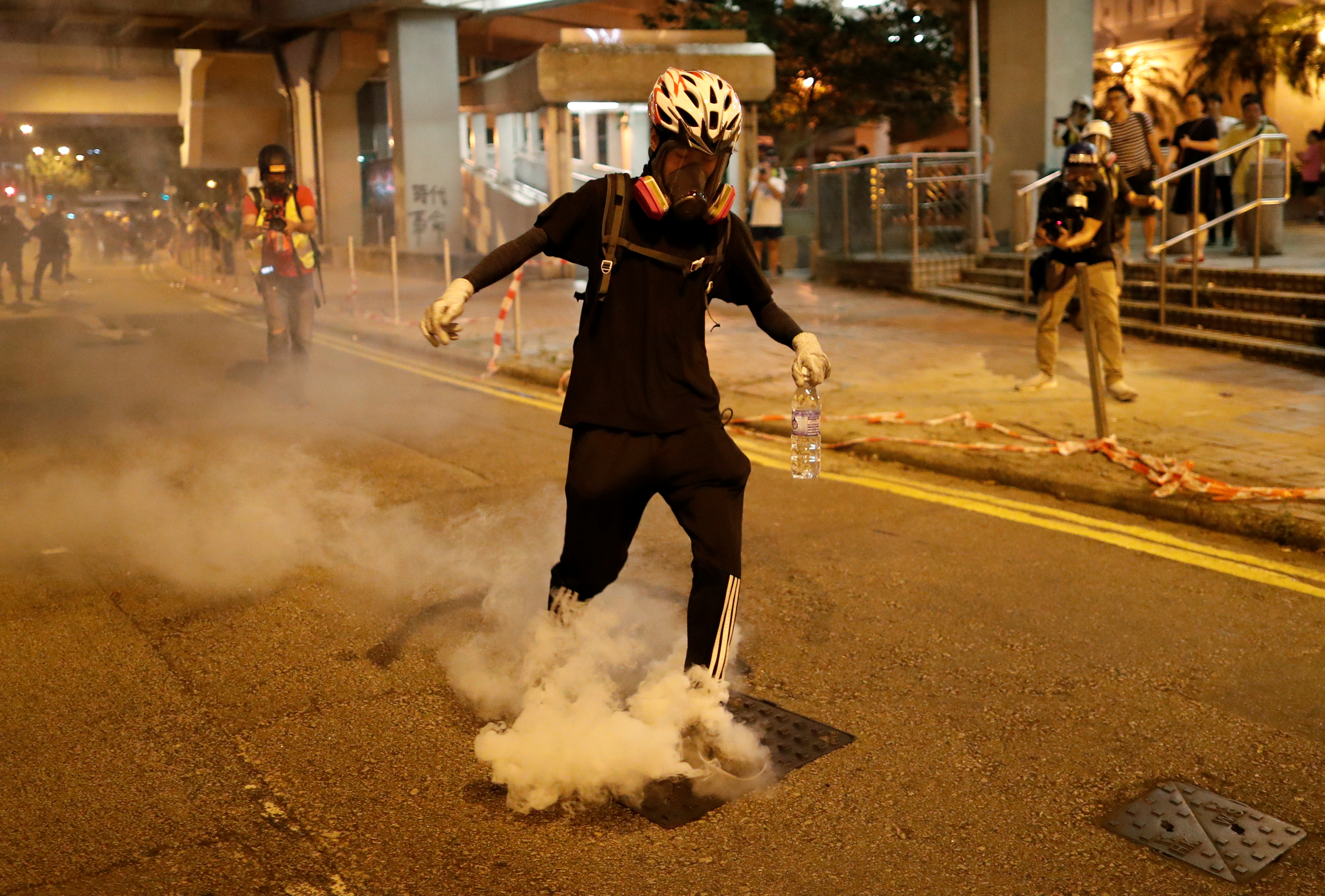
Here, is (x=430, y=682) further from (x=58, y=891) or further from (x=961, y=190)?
(x=961, y=190)

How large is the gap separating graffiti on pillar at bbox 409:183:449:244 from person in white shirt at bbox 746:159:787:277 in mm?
10710

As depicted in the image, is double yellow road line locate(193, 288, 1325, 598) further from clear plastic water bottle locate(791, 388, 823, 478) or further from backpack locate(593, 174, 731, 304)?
backpack locate(593, 174, 731, 304)

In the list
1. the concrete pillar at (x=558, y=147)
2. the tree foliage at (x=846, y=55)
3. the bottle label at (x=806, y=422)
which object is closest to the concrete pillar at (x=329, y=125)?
the tree foliage at (x=846, y=55)

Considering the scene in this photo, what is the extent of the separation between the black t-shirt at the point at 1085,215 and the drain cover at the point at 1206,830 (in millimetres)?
5496

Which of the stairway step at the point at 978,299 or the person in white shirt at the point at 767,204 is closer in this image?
the stairway step at the point at 978,299

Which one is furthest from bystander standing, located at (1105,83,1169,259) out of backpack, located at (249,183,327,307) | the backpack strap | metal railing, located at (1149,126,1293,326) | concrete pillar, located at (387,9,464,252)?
concrete pillar, located at (387,9,464,252)

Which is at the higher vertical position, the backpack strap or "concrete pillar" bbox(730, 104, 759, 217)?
"concrete pillar" bbox(730, 104, 759, 217)

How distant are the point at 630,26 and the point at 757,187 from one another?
20.6m

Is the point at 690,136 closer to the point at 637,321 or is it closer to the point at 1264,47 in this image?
the point at 637,321

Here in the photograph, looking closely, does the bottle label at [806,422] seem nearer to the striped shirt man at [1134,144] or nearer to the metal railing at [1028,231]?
the striped shirt man at [1134,144]

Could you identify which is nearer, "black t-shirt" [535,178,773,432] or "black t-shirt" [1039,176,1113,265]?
"black t-shirt" [535,178,773,432]

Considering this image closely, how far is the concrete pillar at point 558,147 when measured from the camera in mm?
20922

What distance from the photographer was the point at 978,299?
49.5 ft

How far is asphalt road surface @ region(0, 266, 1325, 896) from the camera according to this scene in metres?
3.20
